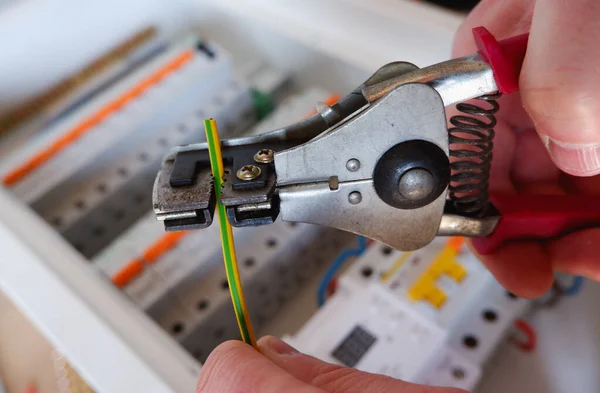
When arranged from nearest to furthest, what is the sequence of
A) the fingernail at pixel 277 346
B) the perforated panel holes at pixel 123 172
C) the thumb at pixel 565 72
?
1. the thumb at pixel 565 72
2. the fingernail at pixel 277 346
3. the perforated panel holes at pixel 123 172

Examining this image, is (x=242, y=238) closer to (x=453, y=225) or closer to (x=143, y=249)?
(x=143, y=249)

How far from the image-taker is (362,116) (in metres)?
0.41

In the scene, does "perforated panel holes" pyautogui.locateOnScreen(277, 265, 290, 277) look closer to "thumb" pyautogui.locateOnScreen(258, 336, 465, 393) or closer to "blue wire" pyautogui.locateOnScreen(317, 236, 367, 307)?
"blue wire" pyautogui.locateOnScreen(317, 236, 367, 307)

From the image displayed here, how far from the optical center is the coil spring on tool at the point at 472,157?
0.45 m

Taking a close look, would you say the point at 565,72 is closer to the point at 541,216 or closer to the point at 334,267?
the point at 541,216

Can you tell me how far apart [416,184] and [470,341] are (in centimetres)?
33

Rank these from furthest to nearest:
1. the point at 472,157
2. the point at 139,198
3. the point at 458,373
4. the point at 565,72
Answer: the point at 139,198
the point at 458,373
the point at 472,157
the point at 565,72

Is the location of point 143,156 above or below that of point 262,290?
above

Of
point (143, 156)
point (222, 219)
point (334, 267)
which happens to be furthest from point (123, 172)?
point (222, 219)

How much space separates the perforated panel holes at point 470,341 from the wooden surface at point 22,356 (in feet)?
1.66

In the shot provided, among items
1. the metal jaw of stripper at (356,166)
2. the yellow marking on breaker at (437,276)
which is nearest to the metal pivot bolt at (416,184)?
the metal jaw of stripper at (356,166)

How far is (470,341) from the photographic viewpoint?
0.67 metres

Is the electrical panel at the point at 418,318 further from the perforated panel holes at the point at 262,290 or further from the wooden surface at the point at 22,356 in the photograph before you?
the wooden surface at the point at 22,356

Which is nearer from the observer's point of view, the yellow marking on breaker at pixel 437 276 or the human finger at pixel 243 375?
the human finger at pixel 243 375
